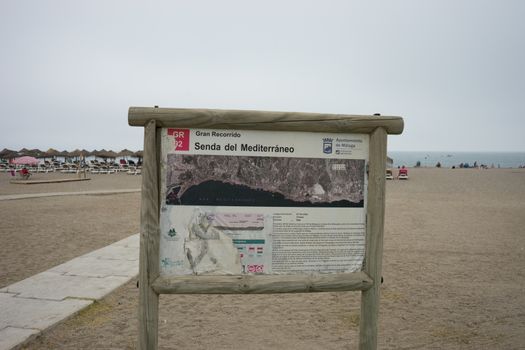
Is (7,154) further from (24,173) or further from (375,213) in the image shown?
(375,213)

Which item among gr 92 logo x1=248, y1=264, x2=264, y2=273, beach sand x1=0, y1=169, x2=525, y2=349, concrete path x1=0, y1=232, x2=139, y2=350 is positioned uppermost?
gr 92 logo x1=248, y1=264, x2=264, y2=273

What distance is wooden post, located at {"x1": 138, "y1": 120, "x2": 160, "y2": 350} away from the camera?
2.34 m

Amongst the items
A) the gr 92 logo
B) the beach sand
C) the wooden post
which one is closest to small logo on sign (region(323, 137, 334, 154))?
the gr 92 logo

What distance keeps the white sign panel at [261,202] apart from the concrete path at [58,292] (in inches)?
80.4

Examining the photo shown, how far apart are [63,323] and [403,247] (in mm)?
6203

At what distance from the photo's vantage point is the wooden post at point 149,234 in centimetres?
234

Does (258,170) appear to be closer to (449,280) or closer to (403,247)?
(449,280)

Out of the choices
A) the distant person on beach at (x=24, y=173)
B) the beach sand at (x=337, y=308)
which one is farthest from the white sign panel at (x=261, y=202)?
the distant person on beach at (x=24, y=173)

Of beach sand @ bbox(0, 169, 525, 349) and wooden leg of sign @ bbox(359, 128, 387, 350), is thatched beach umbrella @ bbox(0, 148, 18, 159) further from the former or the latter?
wooden leg of sign @ bbox(359, 128, 387, 350)

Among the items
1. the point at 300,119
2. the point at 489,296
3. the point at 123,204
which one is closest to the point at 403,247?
the point at 489,296

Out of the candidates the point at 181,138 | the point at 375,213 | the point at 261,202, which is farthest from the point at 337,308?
the point at 181,138

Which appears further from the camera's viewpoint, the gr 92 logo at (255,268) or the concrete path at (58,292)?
the concrete path at (58,292)

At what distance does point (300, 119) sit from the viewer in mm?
2463

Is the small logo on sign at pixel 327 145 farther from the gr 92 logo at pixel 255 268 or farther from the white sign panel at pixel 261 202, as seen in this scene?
the gr 92 logo at pixel 255 268
